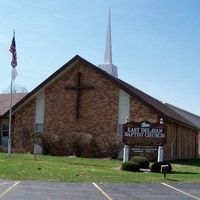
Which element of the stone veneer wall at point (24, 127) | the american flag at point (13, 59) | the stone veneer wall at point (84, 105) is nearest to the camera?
the american flag at point (13, 59)

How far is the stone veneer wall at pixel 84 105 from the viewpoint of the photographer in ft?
116

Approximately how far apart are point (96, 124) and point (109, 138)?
196 centimetres

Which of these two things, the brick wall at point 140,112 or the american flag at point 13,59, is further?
the brick wall at point 140,112

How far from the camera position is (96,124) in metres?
35.7

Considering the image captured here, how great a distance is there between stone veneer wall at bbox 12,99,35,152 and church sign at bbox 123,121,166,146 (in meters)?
12.3

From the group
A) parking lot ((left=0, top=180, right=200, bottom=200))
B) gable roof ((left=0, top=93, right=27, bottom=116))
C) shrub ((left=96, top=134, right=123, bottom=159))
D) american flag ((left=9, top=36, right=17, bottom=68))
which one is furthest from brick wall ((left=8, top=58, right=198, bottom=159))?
parking lot ((left=0, top=180, right=200, bottom=200))

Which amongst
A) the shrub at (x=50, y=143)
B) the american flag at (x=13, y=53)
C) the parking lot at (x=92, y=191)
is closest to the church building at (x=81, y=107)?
the shrub at (x=50, y=143)

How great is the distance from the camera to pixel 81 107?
36.3m

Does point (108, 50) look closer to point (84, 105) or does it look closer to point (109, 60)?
point (109, 60)

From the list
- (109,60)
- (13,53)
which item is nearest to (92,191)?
(13,53)

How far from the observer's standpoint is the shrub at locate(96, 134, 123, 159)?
33.7 meters

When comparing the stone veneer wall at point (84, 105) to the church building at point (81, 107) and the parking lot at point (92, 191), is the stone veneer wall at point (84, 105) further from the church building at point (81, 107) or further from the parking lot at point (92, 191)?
the parking lot at point (92, 191)

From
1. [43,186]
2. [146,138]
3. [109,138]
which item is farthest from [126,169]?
[109,138]

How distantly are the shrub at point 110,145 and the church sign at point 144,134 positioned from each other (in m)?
6.41
